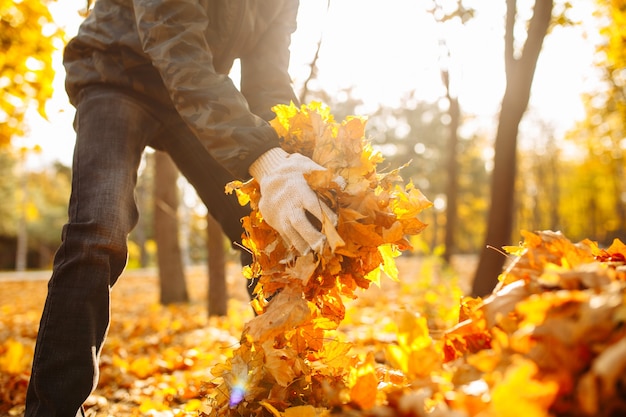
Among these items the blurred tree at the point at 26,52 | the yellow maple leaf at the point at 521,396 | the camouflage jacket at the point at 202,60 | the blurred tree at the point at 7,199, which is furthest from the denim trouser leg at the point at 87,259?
the blurred tree at the point at 7,199

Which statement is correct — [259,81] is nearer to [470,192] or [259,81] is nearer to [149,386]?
[149,386]

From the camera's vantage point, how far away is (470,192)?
34.1m

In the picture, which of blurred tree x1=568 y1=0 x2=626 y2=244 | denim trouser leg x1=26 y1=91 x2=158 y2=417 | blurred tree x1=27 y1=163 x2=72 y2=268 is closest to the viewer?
denim trouser leg x1=26 y1=91 x2=158 y2=417

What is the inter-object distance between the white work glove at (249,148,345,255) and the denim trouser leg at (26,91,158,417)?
0.60m

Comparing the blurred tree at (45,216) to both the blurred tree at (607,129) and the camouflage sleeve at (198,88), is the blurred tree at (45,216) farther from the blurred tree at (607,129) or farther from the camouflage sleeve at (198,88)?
the camouflage sleeve at (198,88)

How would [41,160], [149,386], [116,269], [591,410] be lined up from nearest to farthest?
1. [591,410]
2. [116,269]
3. [149,386]
4. [41,160]

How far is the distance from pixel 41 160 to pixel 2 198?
8.76 meters

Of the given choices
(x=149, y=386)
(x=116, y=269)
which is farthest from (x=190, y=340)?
(x=116, y=269)

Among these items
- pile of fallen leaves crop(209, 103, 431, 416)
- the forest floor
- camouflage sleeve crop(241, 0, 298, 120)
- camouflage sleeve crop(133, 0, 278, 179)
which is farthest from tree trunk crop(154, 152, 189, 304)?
pile of fallen leaves crop(209, 103, 431, 416)

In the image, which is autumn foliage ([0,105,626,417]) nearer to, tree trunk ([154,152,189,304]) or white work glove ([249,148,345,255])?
white work glove ([249,148,345,255])

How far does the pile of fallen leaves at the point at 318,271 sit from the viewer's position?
128 centimetres

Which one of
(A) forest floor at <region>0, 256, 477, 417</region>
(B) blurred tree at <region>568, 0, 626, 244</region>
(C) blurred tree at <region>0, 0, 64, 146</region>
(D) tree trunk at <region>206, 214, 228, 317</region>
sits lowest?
(A) forest floor at <region>0, 256, 477, 417</region>

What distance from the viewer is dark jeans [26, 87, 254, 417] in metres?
1.49

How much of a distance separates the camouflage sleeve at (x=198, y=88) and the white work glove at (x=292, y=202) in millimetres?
105
